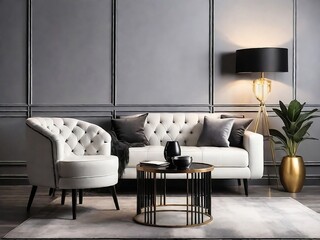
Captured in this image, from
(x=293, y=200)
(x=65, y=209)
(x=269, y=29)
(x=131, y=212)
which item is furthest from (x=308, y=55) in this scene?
(x=65, y=209)

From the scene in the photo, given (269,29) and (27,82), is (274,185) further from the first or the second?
(27,82)

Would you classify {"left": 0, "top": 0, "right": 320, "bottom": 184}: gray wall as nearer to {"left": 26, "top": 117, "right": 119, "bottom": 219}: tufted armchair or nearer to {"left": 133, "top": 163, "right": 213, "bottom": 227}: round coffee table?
{"left": 26, "top": 117, "right": 119, "bottom": 219}: tufted armchair

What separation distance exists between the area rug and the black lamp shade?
136 centimetres

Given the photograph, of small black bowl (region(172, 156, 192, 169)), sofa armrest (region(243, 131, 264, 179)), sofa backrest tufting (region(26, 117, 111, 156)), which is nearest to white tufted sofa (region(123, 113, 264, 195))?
sofa armrest (region(243, 131, 264, 179))

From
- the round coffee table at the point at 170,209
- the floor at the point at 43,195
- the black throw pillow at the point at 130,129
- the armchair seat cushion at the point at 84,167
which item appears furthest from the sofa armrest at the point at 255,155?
the armchair seat cushion at the point at 84,167

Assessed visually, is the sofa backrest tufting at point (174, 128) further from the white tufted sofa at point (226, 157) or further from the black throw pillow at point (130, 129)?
the white tufted sofa at point (226, 157)

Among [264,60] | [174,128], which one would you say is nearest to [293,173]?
[264,60]

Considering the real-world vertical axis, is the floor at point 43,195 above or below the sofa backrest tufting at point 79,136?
below

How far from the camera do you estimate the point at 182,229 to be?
3.17 metres

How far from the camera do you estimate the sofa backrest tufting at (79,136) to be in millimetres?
4129

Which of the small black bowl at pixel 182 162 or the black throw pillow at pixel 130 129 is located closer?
the small black bowl at pixel 182 162

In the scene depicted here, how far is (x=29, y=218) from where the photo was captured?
11.5ft

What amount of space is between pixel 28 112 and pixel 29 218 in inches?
77.3

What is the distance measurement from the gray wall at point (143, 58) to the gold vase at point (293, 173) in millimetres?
459
